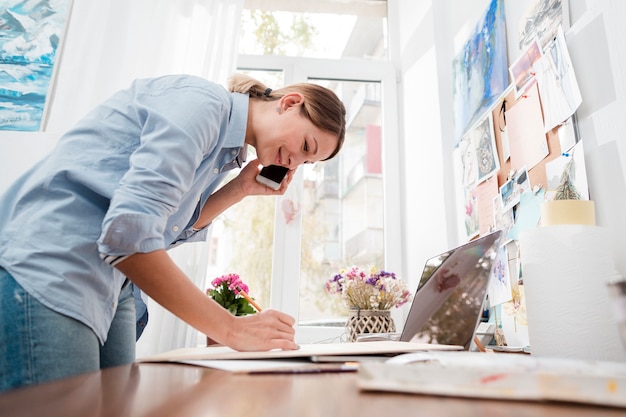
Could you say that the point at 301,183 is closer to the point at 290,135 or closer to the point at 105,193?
the point at 290,135

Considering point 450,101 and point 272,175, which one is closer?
point 272,175

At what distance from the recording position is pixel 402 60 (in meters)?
2.22

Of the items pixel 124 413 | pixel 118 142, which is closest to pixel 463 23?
pixel 118 142

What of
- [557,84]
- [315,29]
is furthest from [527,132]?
[315,29]

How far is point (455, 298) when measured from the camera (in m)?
0.77

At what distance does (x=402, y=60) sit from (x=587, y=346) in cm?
187

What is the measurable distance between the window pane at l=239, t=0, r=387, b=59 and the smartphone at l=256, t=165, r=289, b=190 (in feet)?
4.20

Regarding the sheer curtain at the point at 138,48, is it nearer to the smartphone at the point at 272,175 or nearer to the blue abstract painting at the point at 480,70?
the smartphone at the point at 272,175

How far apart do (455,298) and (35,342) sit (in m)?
0.61

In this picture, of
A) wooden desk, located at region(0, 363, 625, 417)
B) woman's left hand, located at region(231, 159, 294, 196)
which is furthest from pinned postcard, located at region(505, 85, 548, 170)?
wooden desk, located at region(0, 363, 625, 417)

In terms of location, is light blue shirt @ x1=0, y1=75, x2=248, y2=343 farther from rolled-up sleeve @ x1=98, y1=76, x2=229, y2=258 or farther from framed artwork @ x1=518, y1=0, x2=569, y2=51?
framed artwork @ x1=518, y1=0, x2=569, y2=51

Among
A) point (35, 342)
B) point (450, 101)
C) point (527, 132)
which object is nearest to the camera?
point (35, 342)

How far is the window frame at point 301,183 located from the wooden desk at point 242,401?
5.14 ft

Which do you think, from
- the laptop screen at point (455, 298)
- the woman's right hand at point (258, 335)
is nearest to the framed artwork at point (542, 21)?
the laptop screen at point (455, 298)
